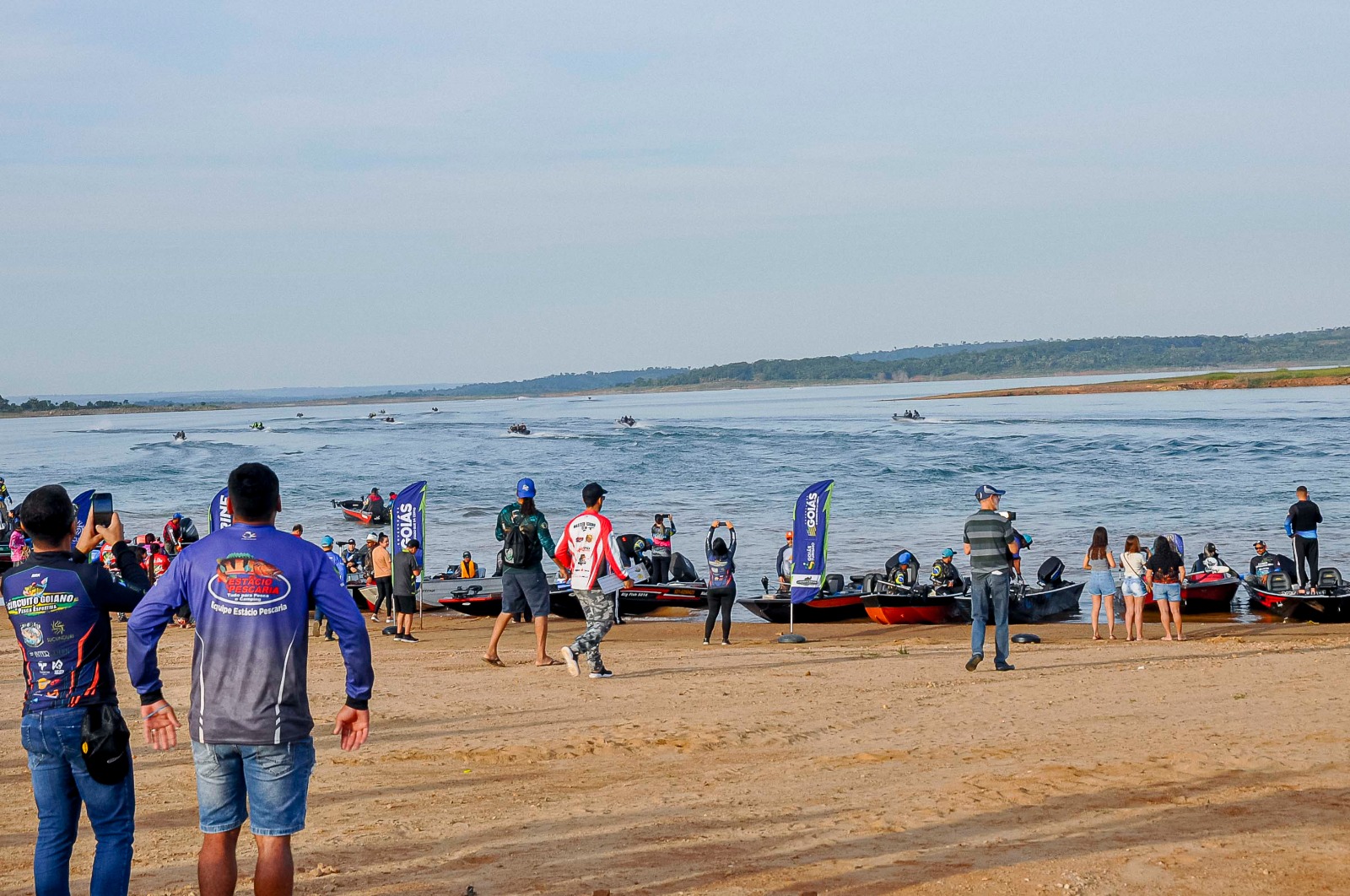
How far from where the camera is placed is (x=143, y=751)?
814cm

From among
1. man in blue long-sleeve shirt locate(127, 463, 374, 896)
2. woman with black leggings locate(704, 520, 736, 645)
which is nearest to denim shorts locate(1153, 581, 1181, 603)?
woman with black leggings locate(704, 520, 736, 645)

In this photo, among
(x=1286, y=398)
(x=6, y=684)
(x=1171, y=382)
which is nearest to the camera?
(x=6, y=684)

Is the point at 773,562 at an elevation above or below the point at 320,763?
below

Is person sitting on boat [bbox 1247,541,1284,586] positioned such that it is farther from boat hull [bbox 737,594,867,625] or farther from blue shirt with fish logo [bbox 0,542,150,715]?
blue shirt with fish logo [bbox 0,542,150,715]

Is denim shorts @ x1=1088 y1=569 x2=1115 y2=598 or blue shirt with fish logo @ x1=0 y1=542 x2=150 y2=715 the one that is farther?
denim shorts @ x1=1088 y1=569 x2=1115 y2=598

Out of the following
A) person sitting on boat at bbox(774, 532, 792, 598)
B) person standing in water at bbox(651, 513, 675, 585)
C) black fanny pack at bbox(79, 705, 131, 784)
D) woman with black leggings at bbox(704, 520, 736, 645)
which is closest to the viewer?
black fanny pack at bbox(79, 705, 131, 784)

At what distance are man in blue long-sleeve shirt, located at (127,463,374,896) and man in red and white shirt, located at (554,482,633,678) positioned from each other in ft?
19.7

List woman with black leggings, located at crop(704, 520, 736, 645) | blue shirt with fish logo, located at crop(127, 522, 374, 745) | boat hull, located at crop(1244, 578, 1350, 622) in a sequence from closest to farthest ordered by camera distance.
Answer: blue shirt with fish logo, located at crop(127, 522, 374, 745) < woman with black leggings, located at crop(704, 520, 736, 645) < boat hull, located at crop(1244, 578, 1350, 622)

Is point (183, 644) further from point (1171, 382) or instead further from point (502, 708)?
point (1171, 382)

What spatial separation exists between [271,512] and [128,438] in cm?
12041

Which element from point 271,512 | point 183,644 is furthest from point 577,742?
point 183,644

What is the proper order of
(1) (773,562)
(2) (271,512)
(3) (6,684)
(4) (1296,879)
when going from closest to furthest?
(2) (271,512) → (4) (1296,879) → (3) (6,684) → (1) (773,562)

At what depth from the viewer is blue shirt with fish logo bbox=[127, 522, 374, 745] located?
413 cm

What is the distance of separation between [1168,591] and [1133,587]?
439 millimetres
